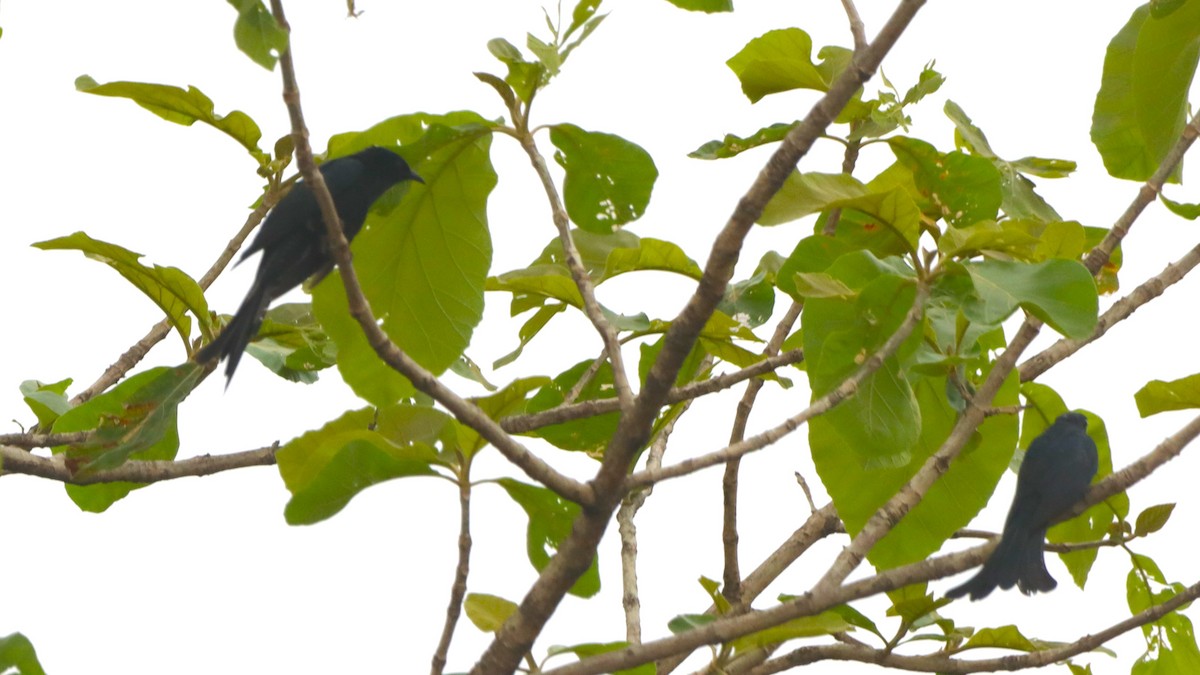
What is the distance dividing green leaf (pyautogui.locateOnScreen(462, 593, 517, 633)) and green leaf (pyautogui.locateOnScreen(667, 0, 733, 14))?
1.41 metres

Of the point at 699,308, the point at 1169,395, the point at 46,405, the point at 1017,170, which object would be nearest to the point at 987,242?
the point at 1169,395

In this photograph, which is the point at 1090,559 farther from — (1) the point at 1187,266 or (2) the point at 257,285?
(2) the point at 257,285

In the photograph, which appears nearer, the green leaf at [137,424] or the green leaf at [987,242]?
the green leaf at [987,242]

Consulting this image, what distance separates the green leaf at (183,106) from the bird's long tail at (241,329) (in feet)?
1.83

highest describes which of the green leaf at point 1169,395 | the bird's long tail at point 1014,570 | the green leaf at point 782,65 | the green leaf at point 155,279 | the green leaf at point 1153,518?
the green leaf at point 782,65

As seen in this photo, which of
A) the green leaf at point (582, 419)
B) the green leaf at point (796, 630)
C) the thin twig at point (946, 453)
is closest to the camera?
the green leaf at point (796, 630)

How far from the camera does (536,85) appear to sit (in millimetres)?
2518

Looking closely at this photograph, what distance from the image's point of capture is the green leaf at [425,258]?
2758 mm

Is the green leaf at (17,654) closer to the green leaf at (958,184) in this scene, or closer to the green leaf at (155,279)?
the green leaf at (155,279)

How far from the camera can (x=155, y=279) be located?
10.4 ft

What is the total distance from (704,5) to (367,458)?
1296 mm

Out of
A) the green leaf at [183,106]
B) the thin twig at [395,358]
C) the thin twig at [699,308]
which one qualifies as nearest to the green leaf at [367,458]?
the thin twig at [395,358]

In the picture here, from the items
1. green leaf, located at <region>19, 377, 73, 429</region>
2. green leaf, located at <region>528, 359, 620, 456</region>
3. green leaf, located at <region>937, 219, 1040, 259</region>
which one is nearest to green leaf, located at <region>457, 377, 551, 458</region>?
green leaf, located at <region>528, 359, 620, 456</region>

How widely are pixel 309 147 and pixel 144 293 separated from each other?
1.44m
